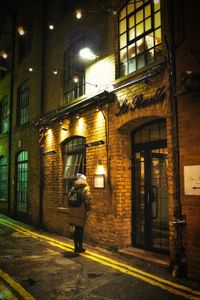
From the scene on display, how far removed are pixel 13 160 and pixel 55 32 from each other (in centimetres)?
649

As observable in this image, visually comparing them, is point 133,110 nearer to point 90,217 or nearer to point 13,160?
point 90,217

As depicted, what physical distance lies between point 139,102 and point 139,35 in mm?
2032

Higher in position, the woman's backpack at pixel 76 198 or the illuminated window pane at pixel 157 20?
the illuminated window pane at pixel 157 20

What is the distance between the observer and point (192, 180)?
5641 mm

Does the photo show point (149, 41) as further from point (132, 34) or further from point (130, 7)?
point (130, 7)

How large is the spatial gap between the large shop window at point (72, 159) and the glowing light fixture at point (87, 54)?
251 cm

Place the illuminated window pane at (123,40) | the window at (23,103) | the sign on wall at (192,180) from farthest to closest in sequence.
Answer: the window at (23,103) < the illuminated window pane at (123,40) < the sign on wall at (192,180)

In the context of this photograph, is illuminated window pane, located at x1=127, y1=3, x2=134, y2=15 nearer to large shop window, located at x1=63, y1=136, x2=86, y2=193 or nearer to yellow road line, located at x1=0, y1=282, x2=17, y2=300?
large shop window, located at x1=63, y1=136, x2=86, y2=193

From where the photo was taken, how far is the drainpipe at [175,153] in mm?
5773

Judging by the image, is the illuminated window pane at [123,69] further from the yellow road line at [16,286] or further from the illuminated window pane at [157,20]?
the yellow road line at [16,286]

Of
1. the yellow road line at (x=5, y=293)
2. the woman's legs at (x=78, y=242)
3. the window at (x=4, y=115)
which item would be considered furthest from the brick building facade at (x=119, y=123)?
the window at (x=4, y=115)

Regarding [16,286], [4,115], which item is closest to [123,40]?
[16,286]

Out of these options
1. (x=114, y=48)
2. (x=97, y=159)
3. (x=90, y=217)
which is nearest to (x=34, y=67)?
(x=114, y=48)

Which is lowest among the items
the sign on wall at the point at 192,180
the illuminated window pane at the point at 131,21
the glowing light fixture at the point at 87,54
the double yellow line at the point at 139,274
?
the double yellow line at the point at 139,274
